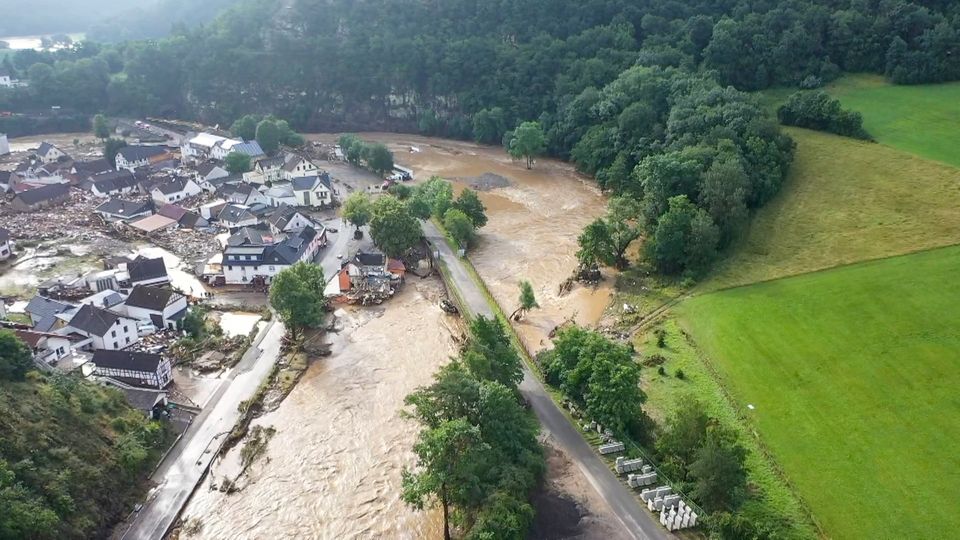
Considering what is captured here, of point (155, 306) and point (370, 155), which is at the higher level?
point (155, 306)

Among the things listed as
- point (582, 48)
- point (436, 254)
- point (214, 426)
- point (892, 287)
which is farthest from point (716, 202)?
point (582, 48)

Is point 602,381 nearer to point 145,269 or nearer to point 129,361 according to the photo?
point 129,361

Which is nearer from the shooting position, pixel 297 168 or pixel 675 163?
pixel 675 163

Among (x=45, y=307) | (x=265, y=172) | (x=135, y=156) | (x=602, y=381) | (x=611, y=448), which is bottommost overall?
(x=135, y=156)

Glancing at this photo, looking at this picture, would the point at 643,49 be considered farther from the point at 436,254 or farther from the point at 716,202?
the point at 436,254

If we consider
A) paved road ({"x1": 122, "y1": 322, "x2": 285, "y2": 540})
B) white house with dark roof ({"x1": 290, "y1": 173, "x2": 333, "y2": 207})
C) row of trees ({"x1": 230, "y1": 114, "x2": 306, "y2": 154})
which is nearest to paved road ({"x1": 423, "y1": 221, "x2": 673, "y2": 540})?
paved road ({"x1": 122, "y1": 322, "x2": 285, "y2": 540})

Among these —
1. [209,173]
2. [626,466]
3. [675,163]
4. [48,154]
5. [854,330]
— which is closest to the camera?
[626,466]

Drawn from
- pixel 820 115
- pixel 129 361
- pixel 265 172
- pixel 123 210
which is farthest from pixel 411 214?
pixel 820 115

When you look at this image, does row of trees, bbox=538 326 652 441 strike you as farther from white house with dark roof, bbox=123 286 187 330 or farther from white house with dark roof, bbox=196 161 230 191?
white house with dark roof, bbox=196 161 230 191

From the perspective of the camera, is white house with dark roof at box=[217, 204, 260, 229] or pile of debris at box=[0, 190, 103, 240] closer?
pile of debris at box=[0, 190, 103, 240]
